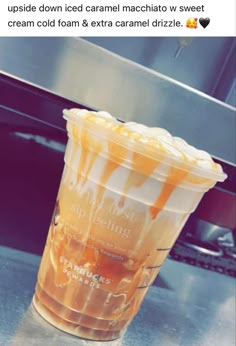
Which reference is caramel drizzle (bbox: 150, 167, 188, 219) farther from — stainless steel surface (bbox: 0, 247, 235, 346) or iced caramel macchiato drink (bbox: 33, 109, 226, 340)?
stainless steel surface (bbox: 0, 247, 235, 346)

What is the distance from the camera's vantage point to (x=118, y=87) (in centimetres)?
51

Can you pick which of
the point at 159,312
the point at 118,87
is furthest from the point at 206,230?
the point at 118,87

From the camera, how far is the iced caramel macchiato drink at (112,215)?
38cm

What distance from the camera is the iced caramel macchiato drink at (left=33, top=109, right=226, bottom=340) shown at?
383 millimetres

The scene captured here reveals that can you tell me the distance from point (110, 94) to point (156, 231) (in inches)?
7.4

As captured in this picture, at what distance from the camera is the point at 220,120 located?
0.55m
